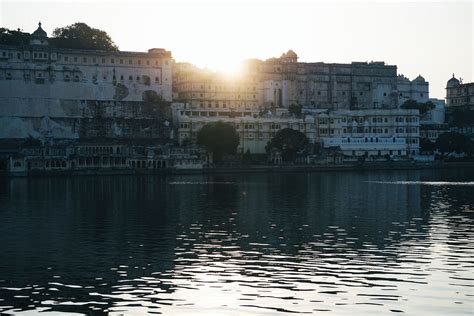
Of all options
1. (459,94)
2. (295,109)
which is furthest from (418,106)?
(459,94)

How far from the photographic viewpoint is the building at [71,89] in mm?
93000

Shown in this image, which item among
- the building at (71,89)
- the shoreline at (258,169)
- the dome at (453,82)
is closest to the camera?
the shoreline at (258,169)

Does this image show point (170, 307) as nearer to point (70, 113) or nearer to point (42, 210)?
point (42, 210)

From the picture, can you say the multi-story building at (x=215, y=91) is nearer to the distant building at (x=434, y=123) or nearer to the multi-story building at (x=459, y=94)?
the distant building at (x=434, y=123)

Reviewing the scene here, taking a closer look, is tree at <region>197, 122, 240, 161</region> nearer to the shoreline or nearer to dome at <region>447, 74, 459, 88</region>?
the shoreline

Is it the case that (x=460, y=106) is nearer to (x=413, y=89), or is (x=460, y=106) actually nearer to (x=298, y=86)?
(x=413, y=89)

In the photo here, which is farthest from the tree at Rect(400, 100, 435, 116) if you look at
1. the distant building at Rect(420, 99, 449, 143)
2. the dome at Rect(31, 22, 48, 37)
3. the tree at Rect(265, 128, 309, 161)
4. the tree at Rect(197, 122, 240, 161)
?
the dome at Rect(31, 22, 48, 37)

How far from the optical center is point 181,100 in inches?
4296

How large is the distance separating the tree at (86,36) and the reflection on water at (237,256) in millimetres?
60958

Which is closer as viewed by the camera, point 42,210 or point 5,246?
point 5,246

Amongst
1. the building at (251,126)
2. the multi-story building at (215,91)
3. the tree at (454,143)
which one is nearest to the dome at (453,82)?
the tree at (454,143)

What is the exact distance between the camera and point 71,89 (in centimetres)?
9625

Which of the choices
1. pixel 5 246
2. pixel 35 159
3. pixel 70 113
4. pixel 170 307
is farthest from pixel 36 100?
pixel 170 307

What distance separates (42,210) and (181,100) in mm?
66865
